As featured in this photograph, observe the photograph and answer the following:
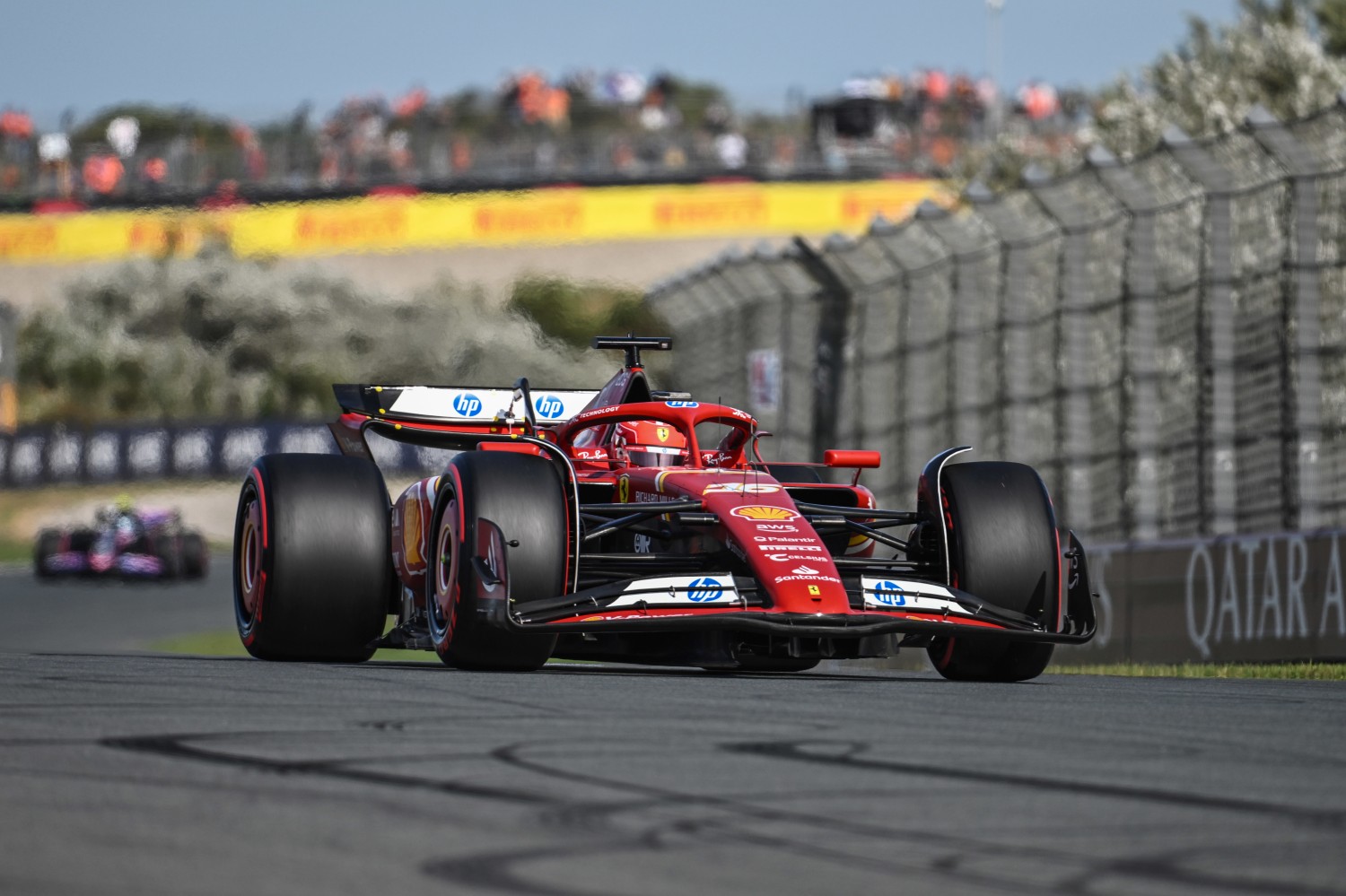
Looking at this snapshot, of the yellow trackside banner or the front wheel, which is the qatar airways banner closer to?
the front wheel

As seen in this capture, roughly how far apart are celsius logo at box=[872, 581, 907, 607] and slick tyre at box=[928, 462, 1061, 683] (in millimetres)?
585

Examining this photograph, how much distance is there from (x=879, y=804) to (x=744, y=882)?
36.0 inches

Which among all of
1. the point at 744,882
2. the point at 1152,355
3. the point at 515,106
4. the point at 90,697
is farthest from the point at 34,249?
the point at 744,882

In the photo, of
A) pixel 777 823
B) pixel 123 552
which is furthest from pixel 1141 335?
pixel 123 552

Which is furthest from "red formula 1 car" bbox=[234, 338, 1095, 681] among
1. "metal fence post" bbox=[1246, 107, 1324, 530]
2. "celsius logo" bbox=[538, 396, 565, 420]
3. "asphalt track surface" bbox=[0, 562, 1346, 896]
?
"metal fence post" bbox=[1246, 107, 1324, 530]

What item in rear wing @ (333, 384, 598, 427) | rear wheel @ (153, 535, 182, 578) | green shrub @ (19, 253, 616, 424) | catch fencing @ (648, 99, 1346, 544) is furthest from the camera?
green shrub @ (19, 253, 616, 424)

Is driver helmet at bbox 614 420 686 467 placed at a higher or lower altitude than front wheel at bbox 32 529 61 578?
higher

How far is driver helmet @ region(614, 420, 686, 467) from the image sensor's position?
10258 millimetres

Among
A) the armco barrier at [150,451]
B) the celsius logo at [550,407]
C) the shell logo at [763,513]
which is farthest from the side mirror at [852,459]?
the armco barrier at [150,451]

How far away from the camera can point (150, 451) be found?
4131 centimetres

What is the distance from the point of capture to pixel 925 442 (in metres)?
17.0

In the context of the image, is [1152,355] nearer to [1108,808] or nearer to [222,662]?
[222,662]

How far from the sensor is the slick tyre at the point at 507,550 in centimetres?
841

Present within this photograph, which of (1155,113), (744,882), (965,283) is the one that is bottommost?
(744,882)
